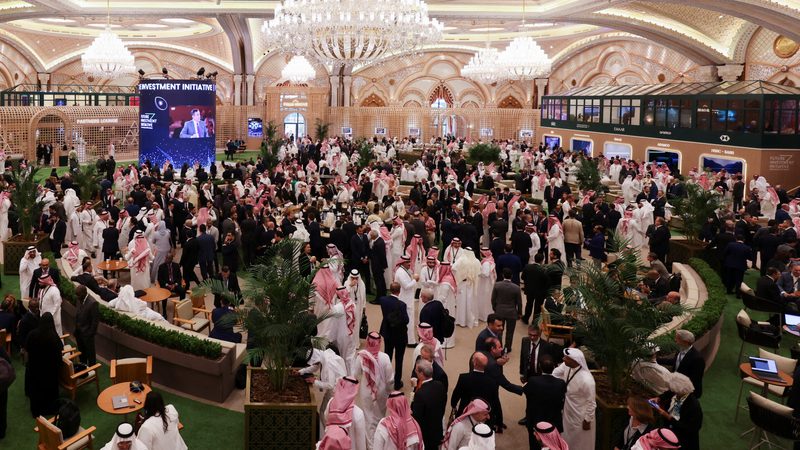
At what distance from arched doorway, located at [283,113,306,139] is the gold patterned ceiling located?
3462 mm

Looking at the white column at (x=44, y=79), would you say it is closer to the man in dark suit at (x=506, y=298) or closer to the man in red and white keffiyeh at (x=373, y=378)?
the man in dark suit at (x=506, y=298)

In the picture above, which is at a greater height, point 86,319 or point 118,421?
point 86,319

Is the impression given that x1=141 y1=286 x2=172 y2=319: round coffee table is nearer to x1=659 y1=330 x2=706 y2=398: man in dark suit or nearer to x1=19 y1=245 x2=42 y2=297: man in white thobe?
x1=19 y1=245 x2=42 y2=297: man in white thobe

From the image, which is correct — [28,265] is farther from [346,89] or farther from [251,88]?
[346,89]

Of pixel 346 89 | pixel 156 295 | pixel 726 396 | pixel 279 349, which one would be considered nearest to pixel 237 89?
pixel 346 89

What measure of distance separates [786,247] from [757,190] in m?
7.48

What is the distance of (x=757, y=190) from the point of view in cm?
1722

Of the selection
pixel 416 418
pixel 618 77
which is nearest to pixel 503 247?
pixel 416 418

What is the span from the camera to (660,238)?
1224 centimetres

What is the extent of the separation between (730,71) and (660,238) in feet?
53.2

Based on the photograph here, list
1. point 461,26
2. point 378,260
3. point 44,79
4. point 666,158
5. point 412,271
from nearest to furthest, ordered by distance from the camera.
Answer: point 412,271 → point 378,260 → point 666,158 → point 461,26 → point 44,79

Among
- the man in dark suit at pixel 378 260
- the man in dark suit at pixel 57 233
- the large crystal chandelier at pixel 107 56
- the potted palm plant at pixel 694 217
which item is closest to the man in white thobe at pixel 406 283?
the man in dark suit at pixel 378 260

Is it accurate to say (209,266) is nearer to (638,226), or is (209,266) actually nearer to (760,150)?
(638,226)

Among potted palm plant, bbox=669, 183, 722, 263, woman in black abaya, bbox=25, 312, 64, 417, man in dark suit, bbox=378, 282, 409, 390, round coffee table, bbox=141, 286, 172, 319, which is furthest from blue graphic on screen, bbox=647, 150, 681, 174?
woman in black abaya, bbox=25, 312, 64, 417
